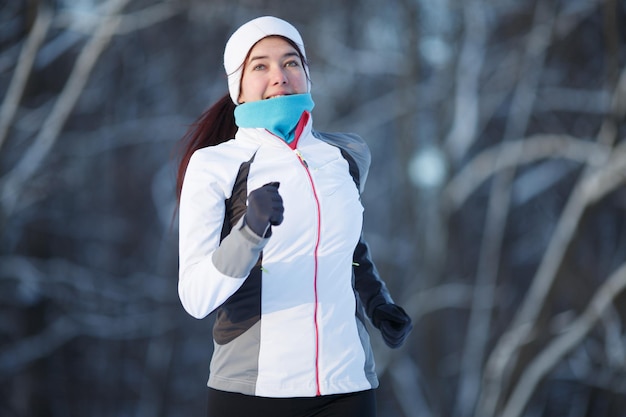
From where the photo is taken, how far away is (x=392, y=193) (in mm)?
3104

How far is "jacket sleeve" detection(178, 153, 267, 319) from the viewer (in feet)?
3.20

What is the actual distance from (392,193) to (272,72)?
1970 millimetres

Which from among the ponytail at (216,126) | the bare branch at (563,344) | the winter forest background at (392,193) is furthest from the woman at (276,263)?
the bare branch at (563,344)

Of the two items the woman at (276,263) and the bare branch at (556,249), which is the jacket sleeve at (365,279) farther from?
the bare branch at (556,249)

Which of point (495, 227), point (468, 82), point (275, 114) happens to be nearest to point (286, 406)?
point (275, 114)

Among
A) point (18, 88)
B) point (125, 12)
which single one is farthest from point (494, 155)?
point (18, 88)

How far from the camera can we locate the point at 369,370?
1.15 m

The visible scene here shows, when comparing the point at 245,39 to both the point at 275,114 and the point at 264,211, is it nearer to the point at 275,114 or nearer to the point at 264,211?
the point at 275,114

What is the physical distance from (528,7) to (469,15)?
0.27 meters

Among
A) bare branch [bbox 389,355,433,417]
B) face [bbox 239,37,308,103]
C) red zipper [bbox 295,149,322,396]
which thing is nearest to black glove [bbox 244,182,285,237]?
red zipper [bbox 295,149,322,396]

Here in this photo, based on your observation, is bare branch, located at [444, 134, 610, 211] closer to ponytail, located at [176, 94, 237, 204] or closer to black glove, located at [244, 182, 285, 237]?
ponytail, located at [176, 94, 237, 204]

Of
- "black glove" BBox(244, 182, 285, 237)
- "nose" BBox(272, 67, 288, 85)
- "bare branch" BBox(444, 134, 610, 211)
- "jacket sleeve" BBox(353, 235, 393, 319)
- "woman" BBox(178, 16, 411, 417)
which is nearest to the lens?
"black glove" BBox(244, 182, 285, 237)

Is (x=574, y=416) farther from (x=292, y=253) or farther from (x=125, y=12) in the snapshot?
(x=125, y=12)

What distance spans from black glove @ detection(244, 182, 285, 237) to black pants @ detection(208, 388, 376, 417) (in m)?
0.28
